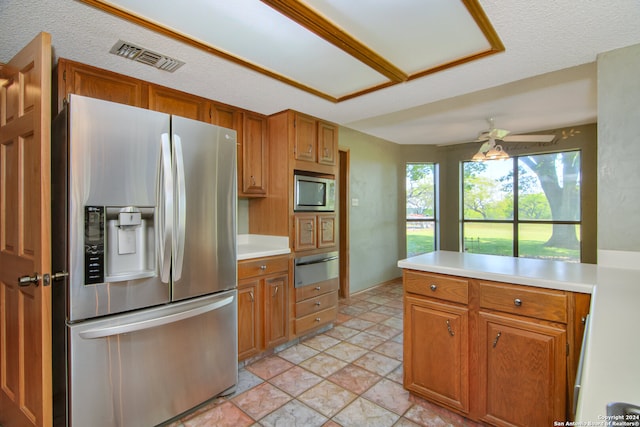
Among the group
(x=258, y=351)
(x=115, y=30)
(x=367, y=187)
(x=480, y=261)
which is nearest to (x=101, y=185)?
(x=115, y=30)

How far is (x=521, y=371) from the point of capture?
163 centimetres

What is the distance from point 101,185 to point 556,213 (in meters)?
5.69

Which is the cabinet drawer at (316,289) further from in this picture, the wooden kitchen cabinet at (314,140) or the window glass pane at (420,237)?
the window glass pane at (420,237)

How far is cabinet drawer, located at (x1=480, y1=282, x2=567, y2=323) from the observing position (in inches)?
60.2

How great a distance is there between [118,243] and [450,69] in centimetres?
238

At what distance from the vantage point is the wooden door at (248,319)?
8.14 ft

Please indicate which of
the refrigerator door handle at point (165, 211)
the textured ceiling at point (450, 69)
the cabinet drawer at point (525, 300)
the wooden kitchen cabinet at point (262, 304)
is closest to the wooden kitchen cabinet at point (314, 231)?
the wooden kitchen cabinet at point (262, 304)

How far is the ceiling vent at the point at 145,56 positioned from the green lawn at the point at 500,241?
460 cm

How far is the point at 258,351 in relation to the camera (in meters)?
2.62

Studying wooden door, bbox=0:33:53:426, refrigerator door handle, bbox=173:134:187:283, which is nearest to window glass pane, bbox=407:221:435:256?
refrigerator door handle, bbox=173:134:187:283

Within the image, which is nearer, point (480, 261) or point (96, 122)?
point (96, 122)

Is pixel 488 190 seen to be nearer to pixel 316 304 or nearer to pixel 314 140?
pixel 314 140

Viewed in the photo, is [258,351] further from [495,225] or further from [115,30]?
[495,225]

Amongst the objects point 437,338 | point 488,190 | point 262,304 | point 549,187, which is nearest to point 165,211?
point 262,304
